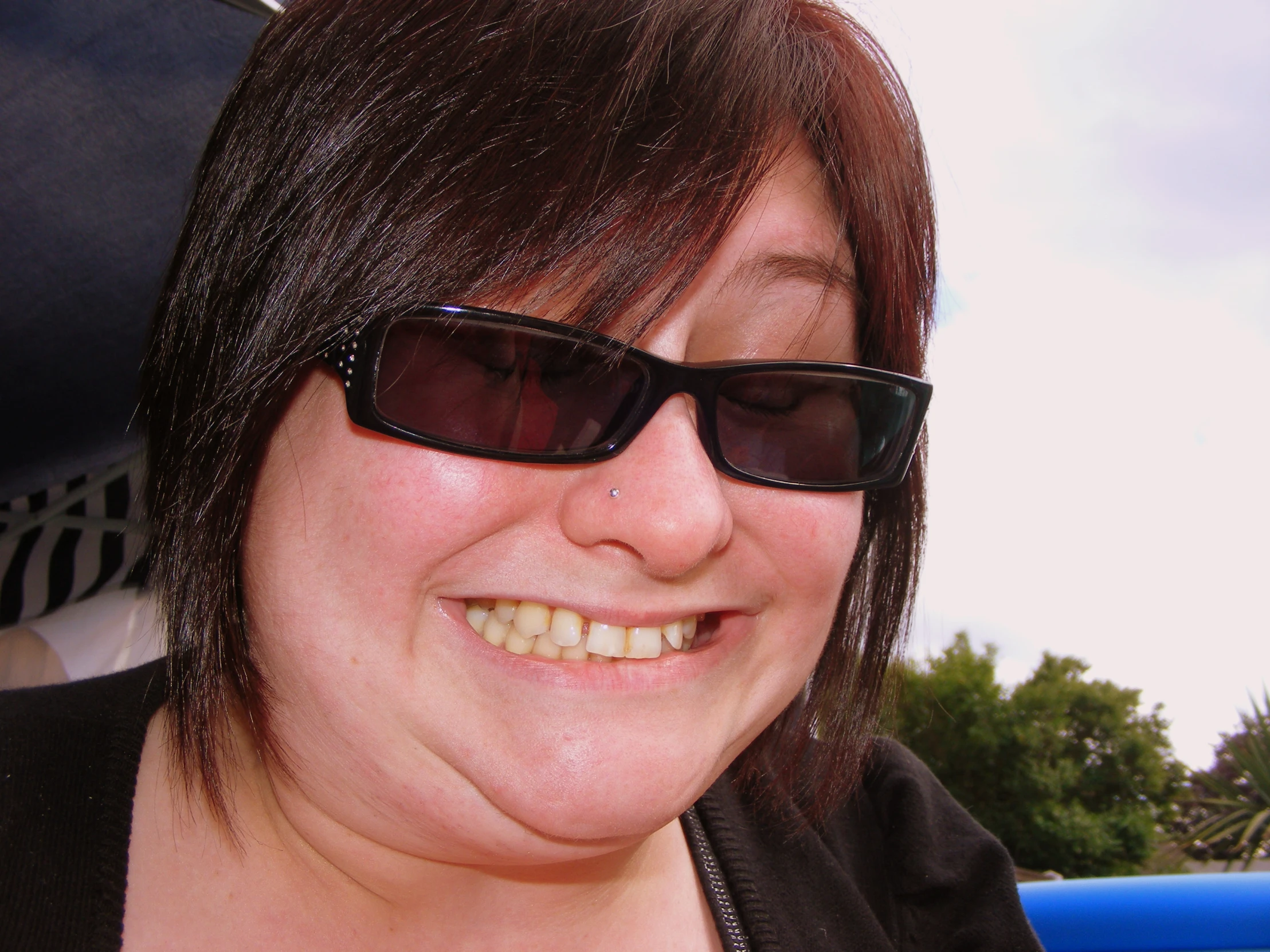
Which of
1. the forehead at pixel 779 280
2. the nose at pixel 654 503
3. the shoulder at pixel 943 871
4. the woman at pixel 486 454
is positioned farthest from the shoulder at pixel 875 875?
the forehead at pixel 779 280

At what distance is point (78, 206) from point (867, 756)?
1.74 meters

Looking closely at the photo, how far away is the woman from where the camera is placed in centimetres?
81

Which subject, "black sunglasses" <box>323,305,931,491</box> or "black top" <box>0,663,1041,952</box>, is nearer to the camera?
"black sunglasses" <box>323,305,931,491</box>

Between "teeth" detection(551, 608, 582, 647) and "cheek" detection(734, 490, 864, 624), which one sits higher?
"cheek" detection(734, 490, 864, 624)

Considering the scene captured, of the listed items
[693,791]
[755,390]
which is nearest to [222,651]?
[693,791]

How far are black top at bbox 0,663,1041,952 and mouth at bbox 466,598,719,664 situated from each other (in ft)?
1.78

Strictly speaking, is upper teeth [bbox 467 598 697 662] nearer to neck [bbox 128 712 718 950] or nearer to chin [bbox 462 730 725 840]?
chin [bbox 462 730 725 840]

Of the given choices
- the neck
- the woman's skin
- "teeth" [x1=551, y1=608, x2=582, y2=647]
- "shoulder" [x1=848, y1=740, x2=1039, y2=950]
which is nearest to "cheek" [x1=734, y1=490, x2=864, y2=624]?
the woman's skin

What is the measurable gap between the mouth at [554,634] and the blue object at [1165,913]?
1.40 metres

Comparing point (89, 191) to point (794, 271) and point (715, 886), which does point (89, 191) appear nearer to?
point (794, 271)

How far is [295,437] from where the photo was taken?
88 cm

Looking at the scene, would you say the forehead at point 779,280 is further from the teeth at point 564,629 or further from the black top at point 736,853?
the black top at point 736,853

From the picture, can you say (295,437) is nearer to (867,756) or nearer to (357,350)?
(357,350)

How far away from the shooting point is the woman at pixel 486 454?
2.67 ft
